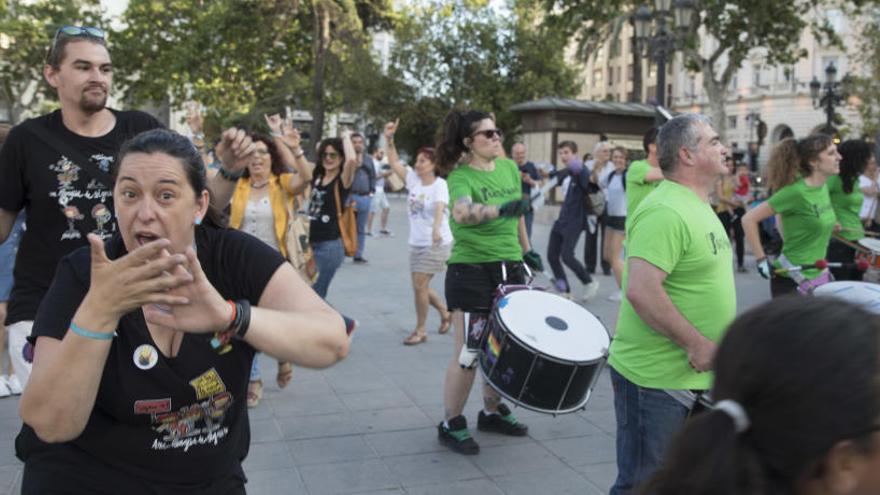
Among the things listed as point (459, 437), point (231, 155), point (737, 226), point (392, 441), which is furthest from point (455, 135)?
point (737, 226)

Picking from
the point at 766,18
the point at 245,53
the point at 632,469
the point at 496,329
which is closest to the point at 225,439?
the point at 632,469

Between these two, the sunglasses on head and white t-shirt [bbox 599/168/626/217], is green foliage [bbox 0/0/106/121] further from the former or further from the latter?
the sunglasses on head

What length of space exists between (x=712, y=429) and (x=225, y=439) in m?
1.42

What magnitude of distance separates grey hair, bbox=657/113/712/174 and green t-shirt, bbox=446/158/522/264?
1.71 metres

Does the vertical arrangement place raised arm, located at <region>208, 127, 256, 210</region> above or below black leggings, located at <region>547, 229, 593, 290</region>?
above

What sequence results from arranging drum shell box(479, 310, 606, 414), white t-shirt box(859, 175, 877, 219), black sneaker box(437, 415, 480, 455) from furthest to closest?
white t-shirt box(859, 175, 877, 219) → black sneaker box(437, 415, 480, 455) → drum shell box(479, 310, 606, 414)

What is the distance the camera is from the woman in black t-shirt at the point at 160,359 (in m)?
1.99

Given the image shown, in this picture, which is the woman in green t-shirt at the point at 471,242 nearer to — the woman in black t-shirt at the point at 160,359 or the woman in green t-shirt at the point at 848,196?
the woman in black t-shirt at the point at 160,359

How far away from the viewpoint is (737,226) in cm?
1402

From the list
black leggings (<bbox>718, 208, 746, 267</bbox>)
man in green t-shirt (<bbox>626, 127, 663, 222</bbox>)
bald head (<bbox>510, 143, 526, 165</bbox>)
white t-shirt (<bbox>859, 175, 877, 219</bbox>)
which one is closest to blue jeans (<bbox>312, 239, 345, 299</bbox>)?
man in green t-shirt (<bbox>626, 127, 663, 222</bbox>)

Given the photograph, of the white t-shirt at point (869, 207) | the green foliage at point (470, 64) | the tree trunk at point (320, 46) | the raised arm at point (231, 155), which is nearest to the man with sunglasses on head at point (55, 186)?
the raised arm at point (231, 155)

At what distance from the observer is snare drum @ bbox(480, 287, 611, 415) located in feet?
13.9

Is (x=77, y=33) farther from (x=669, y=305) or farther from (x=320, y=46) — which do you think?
(x=320, y=46)

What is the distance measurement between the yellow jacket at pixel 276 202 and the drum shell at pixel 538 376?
2292mm
